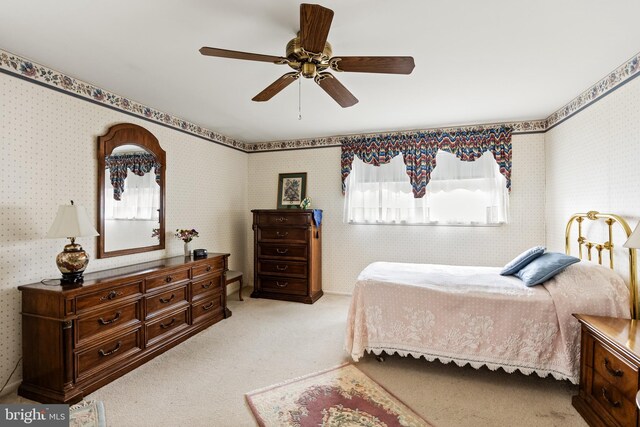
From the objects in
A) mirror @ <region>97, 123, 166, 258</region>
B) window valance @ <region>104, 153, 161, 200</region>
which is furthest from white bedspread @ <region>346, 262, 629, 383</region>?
window valance @ <region>104, 153, 161, 200</region>

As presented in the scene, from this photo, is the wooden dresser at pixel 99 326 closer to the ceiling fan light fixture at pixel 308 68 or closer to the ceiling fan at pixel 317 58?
the ceiling fan at pixel 317 58

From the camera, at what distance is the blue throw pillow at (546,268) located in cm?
245

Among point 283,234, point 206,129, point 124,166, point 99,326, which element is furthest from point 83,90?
point 283,234

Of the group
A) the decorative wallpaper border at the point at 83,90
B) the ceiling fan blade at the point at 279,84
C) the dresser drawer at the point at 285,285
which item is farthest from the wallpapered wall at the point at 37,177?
the ceiling fan blade at the point at 279,84

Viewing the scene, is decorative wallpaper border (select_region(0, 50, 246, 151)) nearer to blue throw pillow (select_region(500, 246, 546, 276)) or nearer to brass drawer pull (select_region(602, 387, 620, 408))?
blue throw pillow (select_region(500, 246, 546, 276))

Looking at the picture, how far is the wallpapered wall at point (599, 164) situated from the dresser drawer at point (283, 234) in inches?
125

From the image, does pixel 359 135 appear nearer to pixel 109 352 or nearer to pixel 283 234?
pixel 283 234

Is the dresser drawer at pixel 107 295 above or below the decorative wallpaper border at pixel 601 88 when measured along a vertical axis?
below

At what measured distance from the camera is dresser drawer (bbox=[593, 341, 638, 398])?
5.31ft

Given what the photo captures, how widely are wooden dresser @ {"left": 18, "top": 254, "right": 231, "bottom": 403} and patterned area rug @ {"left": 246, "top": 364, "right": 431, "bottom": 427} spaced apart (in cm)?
122

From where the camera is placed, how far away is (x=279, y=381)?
95.7 inches

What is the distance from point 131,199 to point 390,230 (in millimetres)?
3385

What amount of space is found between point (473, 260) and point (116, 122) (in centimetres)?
465

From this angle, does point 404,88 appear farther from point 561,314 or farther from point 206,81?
point 561,314
